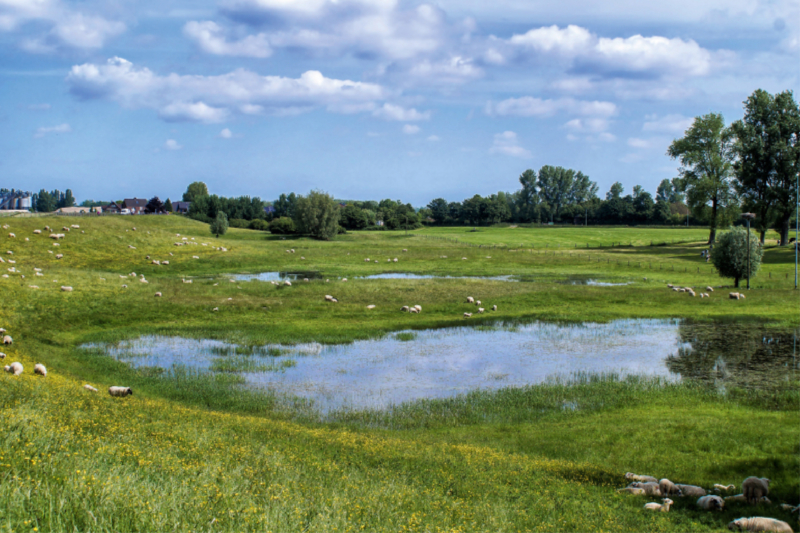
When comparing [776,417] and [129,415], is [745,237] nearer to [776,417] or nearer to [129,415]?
[776,417]

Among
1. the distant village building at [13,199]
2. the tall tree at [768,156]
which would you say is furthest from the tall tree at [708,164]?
the distant village building at [13,199]

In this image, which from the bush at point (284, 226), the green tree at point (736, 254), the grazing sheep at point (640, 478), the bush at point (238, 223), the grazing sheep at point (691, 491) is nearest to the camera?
the grazing sheep at point (691, 491)

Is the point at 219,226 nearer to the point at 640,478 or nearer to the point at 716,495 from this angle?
the point at 640,478

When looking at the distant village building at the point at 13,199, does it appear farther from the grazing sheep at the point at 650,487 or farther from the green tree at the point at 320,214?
the grazing sheep at the point at 650,487

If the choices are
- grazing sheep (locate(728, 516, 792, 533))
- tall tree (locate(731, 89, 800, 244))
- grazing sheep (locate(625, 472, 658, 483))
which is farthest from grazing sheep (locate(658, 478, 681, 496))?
tall tree (locate(731, 89, 800, 244))

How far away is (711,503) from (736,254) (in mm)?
44234

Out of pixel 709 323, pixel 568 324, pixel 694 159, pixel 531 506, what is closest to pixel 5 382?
pixel 531 506

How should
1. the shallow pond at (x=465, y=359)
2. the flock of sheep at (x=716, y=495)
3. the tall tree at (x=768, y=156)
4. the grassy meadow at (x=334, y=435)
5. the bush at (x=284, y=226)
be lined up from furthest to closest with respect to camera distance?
1. the bush at (x=284, y=226)
2. the tall tree at (x=768, y=156)
3. the shallow pond at (x=465, y=359)
4. the flock of sheep at (x=716, y=495)
5. the grassy meadow at (x=334, y=435)

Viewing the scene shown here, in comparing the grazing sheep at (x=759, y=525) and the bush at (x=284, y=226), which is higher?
the bush at (x=284, y=226)

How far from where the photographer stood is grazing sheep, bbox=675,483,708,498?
38.4ft

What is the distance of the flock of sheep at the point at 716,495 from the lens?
9.68 m

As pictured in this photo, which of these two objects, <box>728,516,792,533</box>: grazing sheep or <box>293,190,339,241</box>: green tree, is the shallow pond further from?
<box>293,190,339,241</box>: green tree

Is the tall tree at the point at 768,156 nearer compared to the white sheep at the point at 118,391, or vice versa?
the white sheep at the point at 118,391

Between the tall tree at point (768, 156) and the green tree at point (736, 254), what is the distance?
38.8 m
